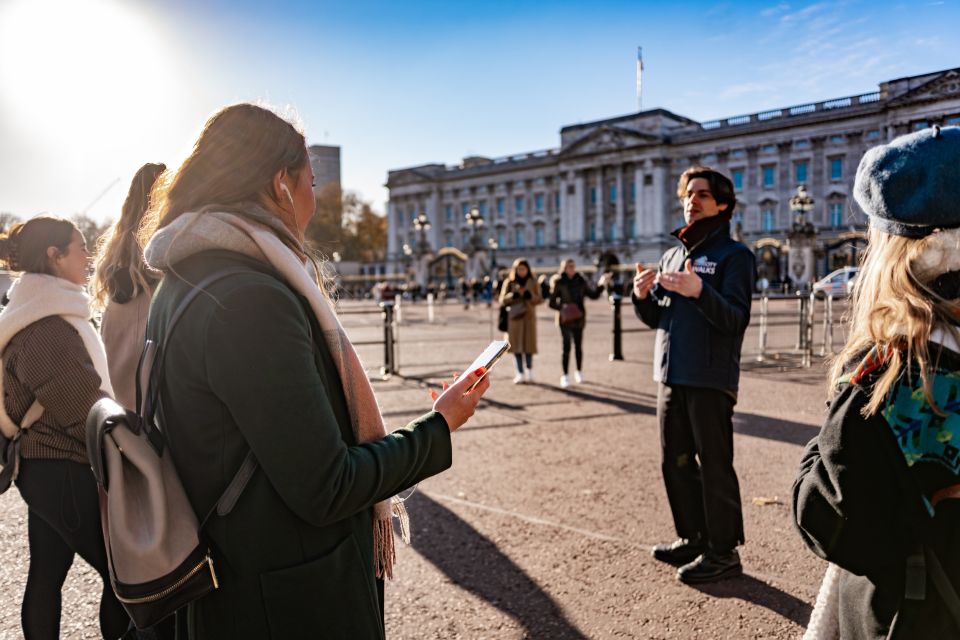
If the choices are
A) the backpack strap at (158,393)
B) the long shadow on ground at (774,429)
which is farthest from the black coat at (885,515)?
the long shadow on ground at (774,429)

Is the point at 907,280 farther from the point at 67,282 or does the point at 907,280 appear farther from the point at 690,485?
the point at 67,282

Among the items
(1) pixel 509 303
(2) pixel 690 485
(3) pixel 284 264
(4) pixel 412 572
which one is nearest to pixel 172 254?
(3) pixel 284 264

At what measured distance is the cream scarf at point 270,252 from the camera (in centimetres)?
157

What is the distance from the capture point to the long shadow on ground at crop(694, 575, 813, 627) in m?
3.44

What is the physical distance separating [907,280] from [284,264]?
4.55 feet

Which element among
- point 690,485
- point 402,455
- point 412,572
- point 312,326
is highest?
point 312,326

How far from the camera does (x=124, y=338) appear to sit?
2.85m

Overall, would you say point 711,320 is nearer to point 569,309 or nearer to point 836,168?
point 569,309

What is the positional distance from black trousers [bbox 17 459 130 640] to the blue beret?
9.25 feet

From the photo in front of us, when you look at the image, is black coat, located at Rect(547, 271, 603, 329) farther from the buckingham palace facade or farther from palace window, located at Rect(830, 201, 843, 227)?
palace window, located at Rect(830, 201, 843, 227)

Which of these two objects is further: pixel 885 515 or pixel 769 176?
pixel 769 176

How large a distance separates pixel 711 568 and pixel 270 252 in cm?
313

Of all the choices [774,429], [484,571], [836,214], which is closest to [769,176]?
[836,214]

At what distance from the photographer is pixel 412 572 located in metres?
4.05
